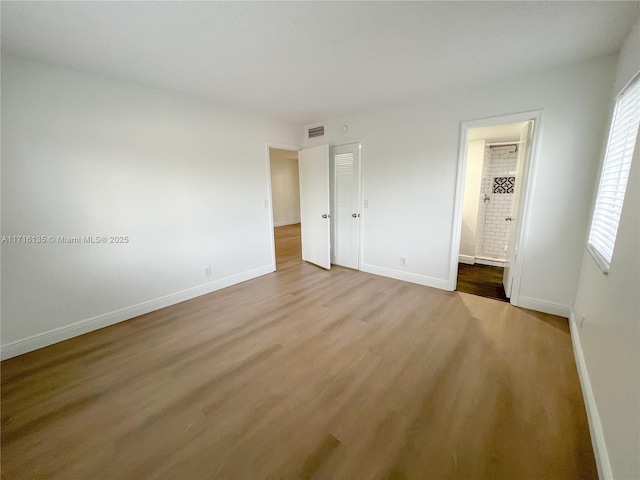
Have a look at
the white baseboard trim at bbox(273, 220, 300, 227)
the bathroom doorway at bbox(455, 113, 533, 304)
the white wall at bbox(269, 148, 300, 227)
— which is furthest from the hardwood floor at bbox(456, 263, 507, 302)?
the white wall at bbox(269, 148, 300, 227)

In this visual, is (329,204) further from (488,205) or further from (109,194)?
(488,205)

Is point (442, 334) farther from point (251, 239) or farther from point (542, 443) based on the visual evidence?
point (251, 239)

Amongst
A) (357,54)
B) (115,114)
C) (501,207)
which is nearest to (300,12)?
(357,54)

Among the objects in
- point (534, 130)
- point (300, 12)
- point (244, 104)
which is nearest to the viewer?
point (300, 12)

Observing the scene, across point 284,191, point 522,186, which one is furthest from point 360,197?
point 284,191

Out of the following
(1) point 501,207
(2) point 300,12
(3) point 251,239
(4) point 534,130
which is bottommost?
(3) point 251,239

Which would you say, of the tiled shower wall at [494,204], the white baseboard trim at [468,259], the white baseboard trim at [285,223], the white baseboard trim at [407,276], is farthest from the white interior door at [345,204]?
the white baseboard trim at [285,223]

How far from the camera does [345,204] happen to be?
4195 millimetres

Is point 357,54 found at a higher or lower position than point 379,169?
higher

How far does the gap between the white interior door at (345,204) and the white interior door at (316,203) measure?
235 millimetres

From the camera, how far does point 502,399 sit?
1.64 metres

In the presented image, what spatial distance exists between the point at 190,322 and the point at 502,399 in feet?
9.19

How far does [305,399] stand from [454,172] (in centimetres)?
294

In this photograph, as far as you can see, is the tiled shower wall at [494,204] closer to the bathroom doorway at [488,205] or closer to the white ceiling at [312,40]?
the bathroom doorway at [488,205]
